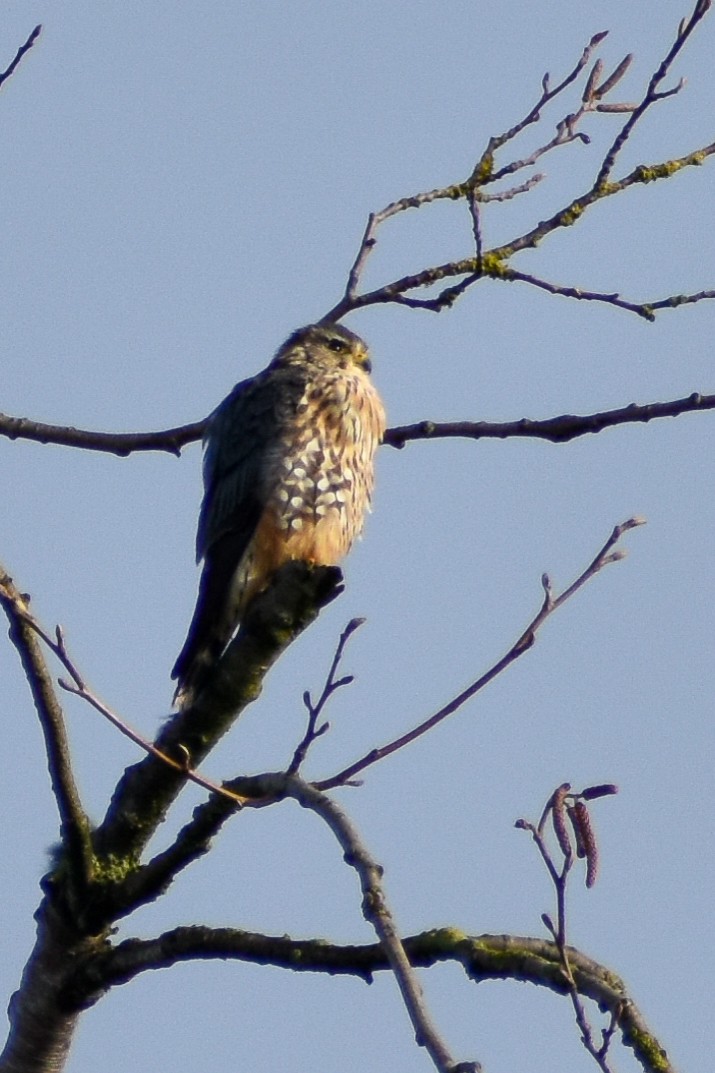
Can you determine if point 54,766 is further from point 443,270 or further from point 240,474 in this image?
point 240,474

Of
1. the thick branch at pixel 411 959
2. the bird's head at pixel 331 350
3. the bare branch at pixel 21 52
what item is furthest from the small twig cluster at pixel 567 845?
the bird's head at pixel 331 350

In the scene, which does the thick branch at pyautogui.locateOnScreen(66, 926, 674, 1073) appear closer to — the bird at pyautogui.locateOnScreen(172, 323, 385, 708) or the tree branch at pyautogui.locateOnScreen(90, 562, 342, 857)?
the tree branch at pyautogui.locateOnScreen(90, 562, 342, 857)

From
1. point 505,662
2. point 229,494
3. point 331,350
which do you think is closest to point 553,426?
point 505,662

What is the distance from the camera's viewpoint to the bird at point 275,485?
18.6 ft

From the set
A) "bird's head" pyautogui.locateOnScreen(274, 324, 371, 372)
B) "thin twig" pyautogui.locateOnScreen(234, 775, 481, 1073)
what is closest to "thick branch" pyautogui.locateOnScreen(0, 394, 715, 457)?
"thin twig" pyautogui.locateOnScreen(234, 775, 481, 1073)

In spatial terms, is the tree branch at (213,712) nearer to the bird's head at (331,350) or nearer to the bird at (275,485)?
the bird at (275,485)

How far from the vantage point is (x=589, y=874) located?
290cm

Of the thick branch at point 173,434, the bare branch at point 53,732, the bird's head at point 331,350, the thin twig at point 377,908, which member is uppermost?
the bird's head at point 331,350

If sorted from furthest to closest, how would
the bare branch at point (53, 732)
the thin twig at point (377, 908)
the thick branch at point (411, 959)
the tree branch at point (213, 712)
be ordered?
1. the tree branch at point (213, 712)
2. the bare branch at point (53, 732)
3. the thick branch at point (411, 959)
4. the thin twig at point (377, 908)

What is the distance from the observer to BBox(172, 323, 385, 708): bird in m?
5.67

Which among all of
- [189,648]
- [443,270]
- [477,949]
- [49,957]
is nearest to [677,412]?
[443,270]

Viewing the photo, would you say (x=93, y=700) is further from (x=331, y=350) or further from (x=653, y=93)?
(x=331, y=350)

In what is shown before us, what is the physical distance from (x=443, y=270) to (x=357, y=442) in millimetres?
2007

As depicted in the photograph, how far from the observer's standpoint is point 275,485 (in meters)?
5.82
